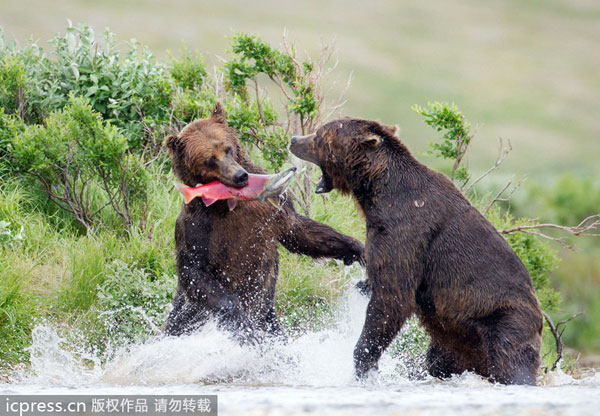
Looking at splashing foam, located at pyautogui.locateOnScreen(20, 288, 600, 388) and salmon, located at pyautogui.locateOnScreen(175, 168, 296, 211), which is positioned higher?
salmon, located at pyautogui.locateOnScreen(175, 168, 296, 211)

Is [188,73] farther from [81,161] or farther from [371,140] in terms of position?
[371,140]

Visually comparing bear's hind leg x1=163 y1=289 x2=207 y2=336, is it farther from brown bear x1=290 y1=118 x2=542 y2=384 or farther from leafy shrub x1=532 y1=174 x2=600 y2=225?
leafy shrub x1=532 y1=174 x2=600 y2=225

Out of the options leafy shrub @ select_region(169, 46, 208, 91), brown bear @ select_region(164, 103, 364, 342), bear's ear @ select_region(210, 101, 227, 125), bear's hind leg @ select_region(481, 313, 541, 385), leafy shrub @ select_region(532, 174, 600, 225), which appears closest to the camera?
bear's hind leg @ select_region(481, 313, 541, 385)

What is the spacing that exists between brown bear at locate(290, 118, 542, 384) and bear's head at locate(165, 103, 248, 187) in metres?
0.74

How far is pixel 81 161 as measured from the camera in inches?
281

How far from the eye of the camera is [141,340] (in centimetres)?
604

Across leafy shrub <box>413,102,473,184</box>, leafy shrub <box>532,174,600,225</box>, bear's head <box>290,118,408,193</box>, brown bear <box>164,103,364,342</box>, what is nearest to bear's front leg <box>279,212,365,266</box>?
brown bear <box>164,103,364,342</box>

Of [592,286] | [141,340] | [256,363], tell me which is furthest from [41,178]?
[592,286]

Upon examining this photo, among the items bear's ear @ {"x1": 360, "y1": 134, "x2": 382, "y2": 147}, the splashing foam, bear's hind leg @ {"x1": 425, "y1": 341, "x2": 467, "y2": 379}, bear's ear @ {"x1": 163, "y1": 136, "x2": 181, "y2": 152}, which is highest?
bear's ear @ {"x1": 360, "y1": 134, "x2": 382, "y2": 147}

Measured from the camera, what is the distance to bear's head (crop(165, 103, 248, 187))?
5.00 metres

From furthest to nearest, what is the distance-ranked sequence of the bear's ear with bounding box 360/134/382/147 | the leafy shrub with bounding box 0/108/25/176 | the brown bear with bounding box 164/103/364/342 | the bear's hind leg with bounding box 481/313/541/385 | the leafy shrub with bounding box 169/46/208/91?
the leafy shrub with bounding box 169/46/208/91 → the leafy shrub with bounding box 0/108/25/176 → the brown bear with bounding box 164/103/364/342 → the bear's ear with bounding box 360/134/382/147 → the bear's hind leg with bounding box 481/313/541/385

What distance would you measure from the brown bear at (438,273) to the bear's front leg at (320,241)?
2.16ft

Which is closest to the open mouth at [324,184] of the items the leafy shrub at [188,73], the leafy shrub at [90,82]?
the leafy shrub at [90,82]

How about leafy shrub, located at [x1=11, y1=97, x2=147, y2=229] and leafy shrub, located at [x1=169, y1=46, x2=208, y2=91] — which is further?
leafy shrub, located at [x1=169, y1=46, x2=208, y2=91]
